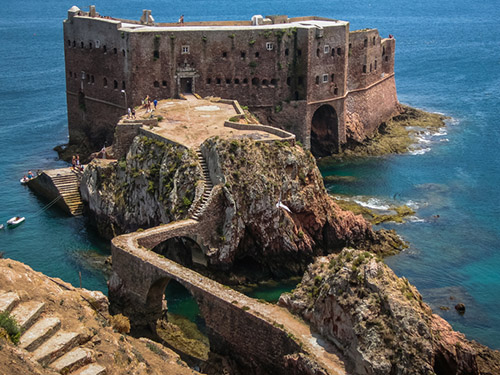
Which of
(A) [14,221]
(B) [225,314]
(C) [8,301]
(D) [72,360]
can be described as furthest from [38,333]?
(A) [14,221]

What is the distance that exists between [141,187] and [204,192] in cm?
723

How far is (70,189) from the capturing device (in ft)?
245

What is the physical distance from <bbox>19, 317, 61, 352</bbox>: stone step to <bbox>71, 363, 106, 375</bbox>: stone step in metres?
2.04

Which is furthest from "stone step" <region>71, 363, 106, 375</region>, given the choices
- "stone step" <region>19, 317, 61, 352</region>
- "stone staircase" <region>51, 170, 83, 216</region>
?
"stone staircase" <region>51, 170, 83, 216</region>

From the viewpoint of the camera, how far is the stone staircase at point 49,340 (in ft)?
110

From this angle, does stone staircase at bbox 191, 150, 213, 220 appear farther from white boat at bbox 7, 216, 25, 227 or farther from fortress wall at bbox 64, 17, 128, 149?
fortress wall at bbox 64, 17, 128, 149

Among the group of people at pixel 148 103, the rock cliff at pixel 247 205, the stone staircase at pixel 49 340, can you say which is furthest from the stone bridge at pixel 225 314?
the group of people at pixel 148 103

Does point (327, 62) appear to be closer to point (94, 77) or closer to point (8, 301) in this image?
point (94, 77)

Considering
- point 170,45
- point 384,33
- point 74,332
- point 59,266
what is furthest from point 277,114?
point 384,33

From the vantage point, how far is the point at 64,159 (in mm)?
86688

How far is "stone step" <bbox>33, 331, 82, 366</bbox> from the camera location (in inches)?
1315

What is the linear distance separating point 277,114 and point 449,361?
4738 centimetres

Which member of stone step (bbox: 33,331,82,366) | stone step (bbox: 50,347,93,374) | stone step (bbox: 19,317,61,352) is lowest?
stone step (bbox: 50,347,93,374)

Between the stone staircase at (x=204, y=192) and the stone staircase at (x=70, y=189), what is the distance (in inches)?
591
